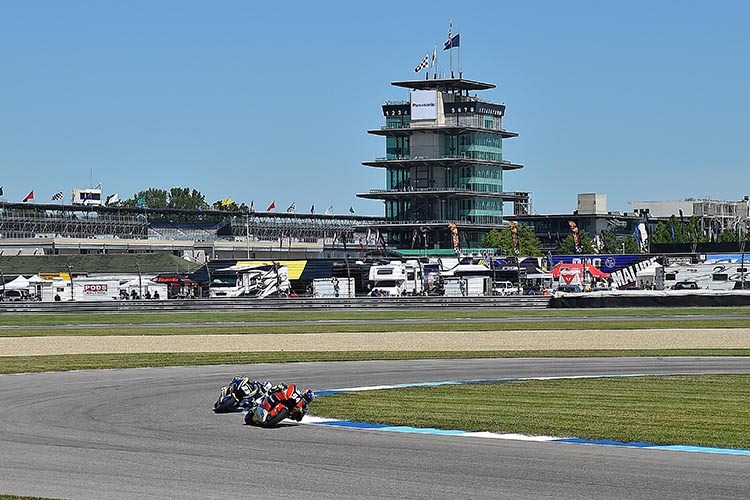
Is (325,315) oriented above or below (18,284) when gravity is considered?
below

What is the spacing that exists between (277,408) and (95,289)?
81730 millimetres

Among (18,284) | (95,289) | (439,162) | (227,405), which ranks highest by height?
(439,162)

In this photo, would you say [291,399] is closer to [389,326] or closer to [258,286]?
[389,326]

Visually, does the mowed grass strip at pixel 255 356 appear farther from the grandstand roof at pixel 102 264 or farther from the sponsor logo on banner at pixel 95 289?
the grandstand roof at pixel 102 264

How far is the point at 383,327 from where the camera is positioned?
57.8m

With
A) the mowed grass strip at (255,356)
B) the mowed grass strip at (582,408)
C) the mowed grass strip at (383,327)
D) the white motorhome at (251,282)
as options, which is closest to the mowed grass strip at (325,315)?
the mowed grass strip at (383,327)

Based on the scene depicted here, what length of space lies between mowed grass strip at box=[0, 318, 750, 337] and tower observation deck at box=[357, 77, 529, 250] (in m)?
128

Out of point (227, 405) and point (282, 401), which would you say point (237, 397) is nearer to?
point (227, 405)

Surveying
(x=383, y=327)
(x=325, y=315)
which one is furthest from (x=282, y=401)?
(x=325, y=315)

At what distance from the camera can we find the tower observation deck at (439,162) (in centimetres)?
19100

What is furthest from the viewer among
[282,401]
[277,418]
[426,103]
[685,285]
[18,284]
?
[426,103]

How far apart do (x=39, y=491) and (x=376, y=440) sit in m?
5.67

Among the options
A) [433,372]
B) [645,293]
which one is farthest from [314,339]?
[645,293]

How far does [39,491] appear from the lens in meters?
14.2
